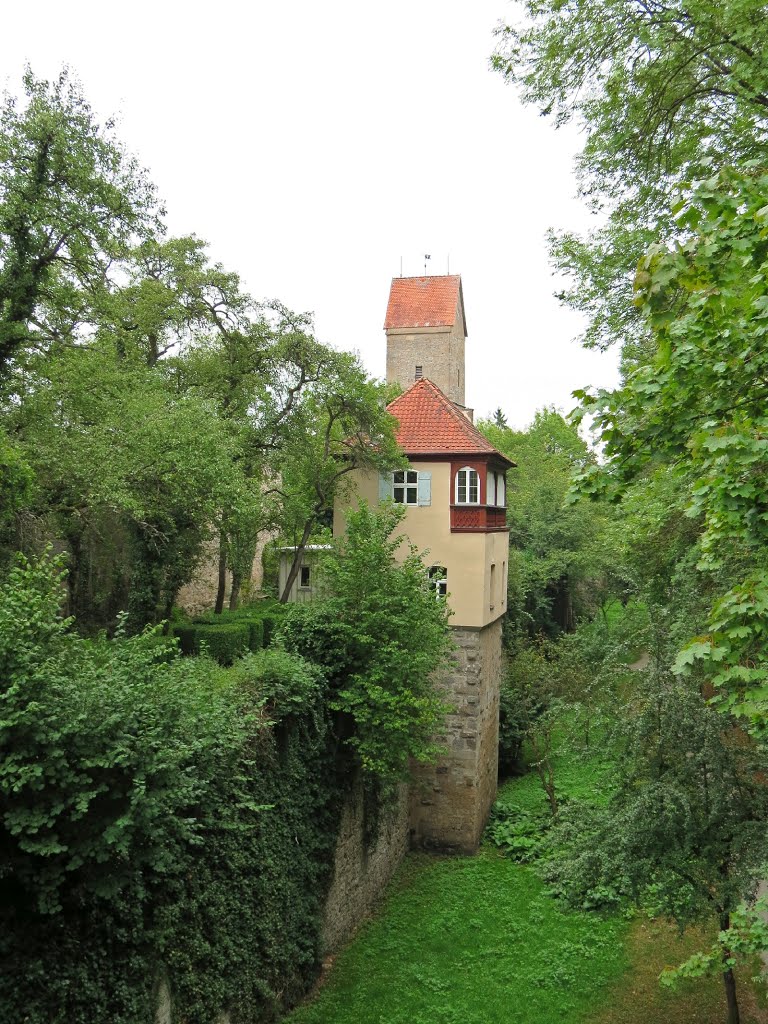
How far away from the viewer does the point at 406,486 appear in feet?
57.1

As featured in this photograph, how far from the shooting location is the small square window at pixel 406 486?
17344 millimetres

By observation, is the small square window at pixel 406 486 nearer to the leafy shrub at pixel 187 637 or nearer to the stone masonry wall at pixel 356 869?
the leafy shrub at pixel 187 637

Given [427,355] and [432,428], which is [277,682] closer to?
[432,428]

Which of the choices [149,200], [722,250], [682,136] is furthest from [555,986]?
[149,200]

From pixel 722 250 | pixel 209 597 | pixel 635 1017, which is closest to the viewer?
pixel 722 250

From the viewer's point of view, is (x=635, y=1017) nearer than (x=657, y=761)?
No

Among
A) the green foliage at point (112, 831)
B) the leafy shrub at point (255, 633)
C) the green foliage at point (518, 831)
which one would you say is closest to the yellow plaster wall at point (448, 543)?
the leafy shrub at point (255, 633)

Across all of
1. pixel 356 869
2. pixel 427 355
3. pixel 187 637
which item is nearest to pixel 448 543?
pixel 187 637

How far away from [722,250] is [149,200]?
34.5 feet

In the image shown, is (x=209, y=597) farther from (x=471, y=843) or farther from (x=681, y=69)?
(x=681, y=69)

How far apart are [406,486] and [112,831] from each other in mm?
12414

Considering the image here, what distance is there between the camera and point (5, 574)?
1065cm

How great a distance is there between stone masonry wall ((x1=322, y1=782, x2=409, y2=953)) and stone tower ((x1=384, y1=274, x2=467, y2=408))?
23.4m

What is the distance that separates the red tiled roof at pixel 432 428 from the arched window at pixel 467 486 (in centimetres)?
49
